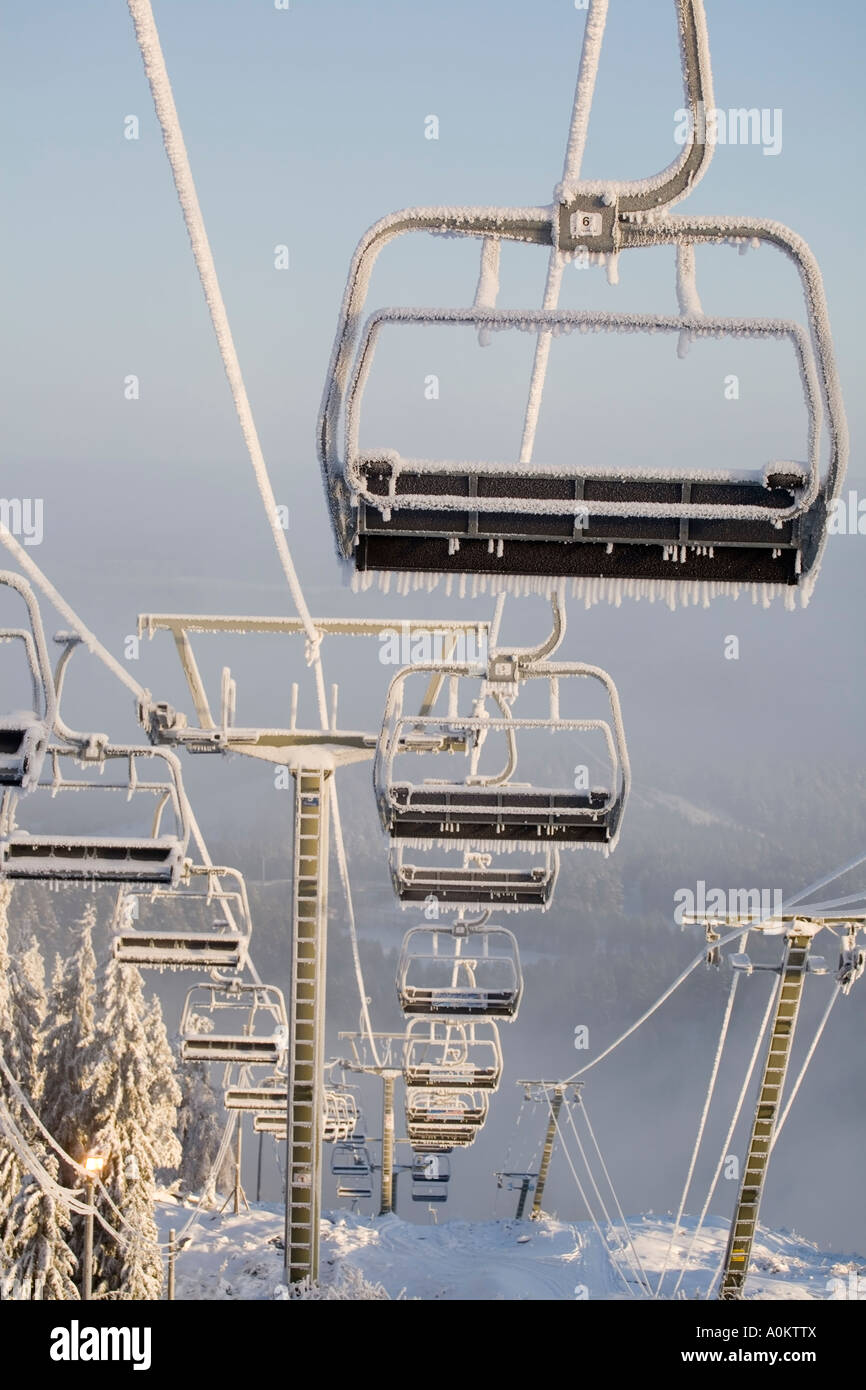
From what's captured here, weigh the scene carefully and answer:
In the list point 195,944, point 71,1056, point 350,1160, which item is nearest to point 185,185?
point 195,944

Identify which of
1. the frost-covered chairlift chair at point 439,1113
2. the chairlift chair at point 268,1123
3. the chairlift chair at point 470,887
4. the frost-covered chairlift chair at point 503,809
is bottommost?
the chairlift chair at point 268,1123

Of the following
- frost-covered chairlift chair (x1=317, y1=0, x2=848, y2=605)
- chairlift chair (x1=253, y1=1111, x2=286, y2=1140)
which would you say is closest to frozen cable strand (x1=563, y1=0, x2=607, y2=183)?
frost-covered chairlift chair (x1=317, y1=0, x2=848, y2=605)

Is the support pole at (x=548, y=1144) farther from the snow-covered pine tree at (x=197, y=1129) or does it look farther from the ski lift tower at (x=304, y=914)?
the ski lift tower at (x=304, y=914)

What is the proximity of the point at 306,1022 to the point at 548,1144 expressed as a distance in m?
25.4

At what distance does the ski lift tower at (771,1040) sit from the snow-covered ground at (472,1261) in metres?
11.2

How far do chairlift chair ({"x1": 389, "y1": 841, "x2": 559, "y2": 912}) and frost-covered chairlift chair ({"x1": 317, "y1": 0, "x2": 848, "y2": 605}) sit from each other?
5455 millimetres

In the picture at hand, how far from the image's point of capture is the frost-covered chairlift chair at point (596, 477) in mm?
2371

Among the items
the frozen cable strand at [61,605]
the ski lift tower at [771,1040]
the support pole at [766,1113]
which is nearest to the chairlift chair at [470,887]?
the frozen cable strand at [61,605]

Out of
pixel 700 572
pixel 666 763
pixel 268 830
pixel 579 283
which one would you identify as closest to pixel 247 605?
pixel 268 830

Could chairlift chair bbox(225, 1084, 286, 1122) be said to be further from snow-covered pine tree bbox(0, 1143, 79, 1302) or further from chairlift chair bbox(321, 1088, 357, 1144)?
snow-covered pine tree bbox(0, 1143, 79, 1302)

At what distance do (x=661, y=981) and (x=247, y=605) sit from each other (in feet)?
166

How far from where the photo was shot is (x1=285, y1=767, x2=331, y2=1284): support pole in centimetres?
942

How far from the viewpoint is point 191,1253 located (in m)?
27.8

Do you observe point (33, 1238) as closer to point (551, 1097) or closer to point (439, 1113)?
point (439, 1113)
